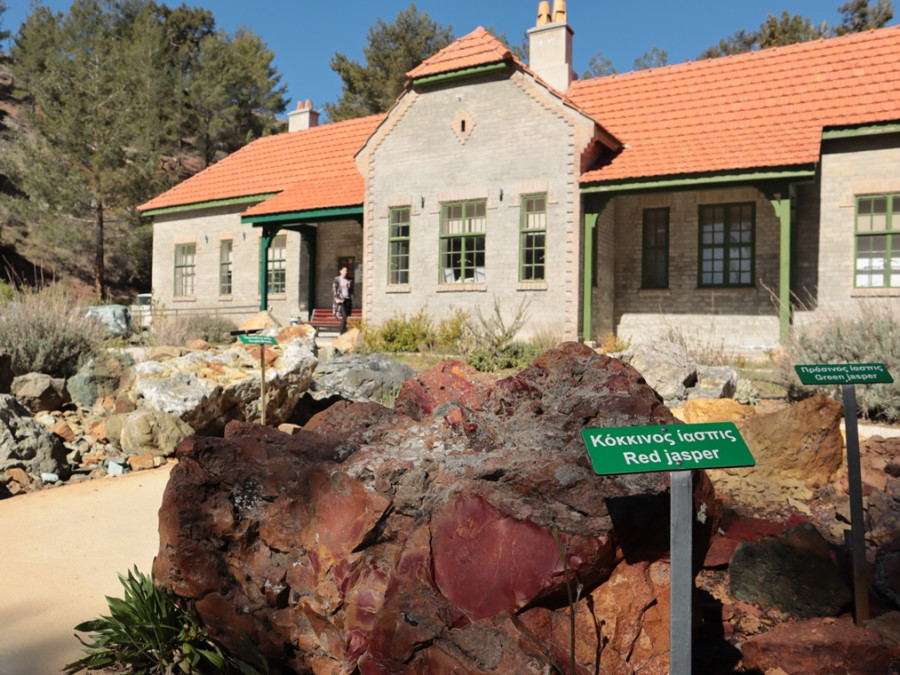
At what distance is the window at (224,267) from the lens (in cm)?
2316

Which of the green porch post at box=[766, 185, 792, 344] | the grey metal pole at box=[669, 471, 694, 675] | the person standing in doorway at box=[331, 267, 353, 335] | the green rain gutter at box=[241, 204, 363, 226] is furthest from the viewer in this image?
the green rain gutter at box=[241, 204, 363, 226]

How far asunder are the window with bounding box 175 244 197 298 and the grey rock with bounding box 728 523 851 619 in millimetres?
23057

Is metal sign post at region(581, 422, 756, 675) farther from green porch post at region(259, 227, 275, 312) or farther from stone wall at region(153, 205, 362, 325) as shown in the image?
stone wall at region(153, 205, 362, 325)

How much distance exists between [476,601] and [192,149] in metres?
44.7

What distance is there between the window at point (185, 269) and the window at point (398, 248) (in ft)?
30.8

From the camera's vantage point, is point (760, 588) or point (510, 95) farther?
point (510, 95)

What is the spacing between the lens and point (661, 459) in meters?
2.06

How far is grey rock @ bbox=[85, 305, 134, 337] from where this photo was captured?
543 inches

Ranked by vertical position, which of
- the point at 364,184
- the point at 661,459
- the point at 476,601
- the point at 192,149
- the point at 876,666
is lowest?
the point at 876,666

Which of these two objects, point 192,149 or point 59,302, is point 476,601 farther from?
point 192,149

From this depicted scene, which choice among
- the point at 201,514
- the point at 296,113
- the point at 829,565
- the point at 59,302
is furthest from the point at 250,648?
the point at 296,113

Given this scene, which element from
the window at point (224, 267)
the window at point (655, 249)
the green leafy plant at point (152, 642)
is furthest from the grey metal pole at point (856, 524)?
the window at point (224, 267)

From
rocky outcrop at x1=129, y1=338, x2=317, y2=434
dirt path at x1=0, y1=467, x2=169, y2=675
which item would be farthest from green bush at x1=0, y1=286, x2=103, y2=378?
dirt path at x1=0, y1=467, x2=169, y2=675

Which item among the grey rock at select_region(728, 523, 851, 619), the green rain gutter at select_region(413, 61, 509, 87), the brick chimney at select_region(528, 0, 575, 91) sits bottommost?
the grey rock at select_region(728, 523, 851, 619)
